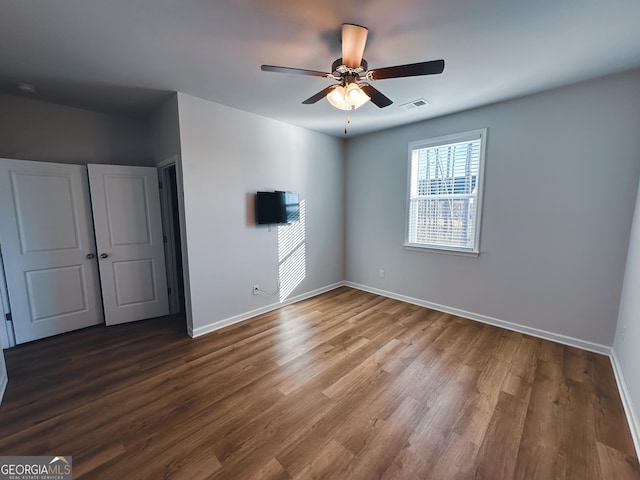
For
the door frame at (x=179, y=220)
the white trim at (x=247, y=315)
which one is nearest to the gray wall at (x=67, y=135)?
the door frame at (x=179, y=220)

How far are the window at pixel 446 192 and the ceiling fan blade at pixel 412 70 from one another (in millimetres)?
1985

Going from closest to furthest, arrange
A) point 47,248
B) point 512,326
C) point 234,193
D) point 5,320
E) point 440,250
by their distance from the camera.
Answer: point 5,320 < point 47,248 < point 512,326 < point 234,193 < point 440,250

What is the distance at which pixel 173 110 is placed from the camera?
9.01ft

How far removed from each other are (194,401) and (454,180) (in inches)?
144

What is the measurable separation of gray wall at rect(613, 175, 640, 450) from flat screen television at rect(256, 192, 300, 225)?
334 cm

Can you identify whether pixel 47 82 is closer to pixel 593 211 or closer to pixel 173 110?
pixel 173 110

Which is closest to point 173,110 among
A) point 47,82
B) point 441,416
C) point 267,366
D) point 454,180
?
point 47,82

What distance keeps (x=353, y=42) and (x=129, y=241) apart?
3.35 meters

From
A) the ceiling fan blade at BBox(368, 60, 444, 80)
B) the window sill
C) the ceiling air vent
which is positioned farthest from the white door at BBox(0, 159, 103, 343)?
the window sill

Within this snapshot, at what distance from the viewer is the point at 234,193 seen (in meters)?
3.13

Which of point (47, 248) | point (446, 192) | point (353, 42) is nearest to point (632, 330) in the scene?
point (446, 192)

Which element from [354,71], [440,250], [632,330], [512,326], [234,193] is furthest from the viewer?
[440,250]

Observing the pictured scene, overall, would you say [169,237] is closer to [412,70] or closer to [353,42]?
[353,42]

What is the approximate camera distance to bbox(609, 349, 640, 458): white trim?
1.56 meters
